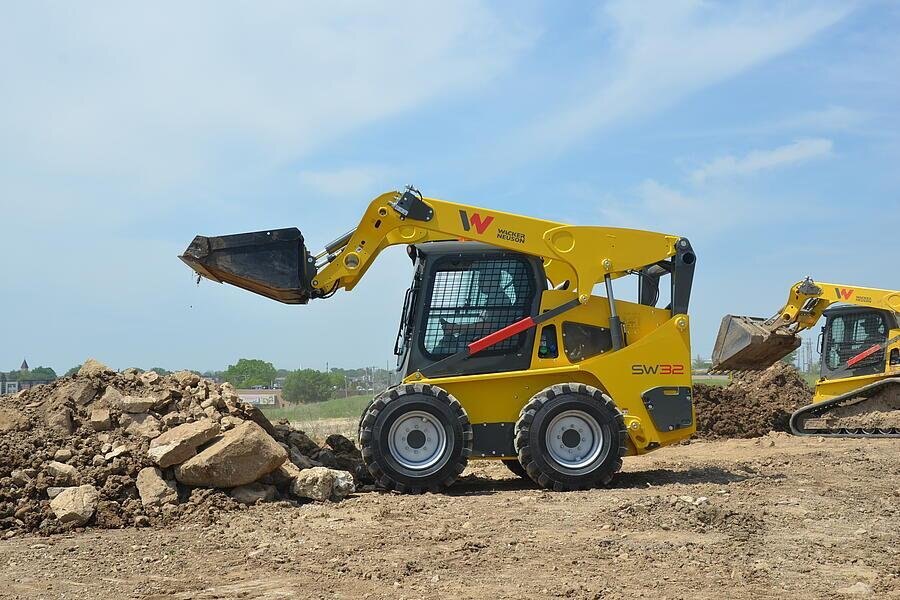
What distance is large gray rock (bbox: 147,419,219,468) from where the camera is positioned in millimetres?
8422

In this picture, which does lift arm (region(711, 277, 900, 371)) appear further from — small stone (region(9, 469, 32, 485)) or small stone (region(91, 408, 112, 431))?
small stone (region(9, 469, 32, 485))

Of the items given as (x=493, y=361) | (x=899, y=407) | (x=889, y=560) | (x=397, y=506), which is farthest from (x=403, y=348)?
(x=899, y=407)

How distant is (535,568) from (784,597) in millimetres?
1552

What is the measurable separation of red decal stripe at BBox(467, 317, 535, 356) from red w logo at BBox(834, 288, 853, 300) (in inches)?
355

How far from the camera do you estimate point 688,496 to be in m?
8.41

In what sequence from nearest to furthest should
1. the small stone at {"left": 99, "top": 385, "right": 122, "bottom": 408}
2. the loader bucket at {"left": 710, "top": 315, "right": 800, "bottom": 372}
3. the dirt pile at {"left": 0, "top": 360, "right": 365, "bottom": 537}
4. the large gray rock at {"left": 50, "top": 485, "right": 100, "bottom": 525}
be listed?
the large gray rock at {"left": 50, "top": 485, "right": 100, "bottom": 525} < the dirt pile at {"left": 0, "top": 360, "right": 365, "bottom": 537} < the small stone at {"left": 99, "top": 385, "right": 122, "bottom": 408} < the loader bucket at {"left": 710, "top": 315, "right": 800, "bottom": 372}

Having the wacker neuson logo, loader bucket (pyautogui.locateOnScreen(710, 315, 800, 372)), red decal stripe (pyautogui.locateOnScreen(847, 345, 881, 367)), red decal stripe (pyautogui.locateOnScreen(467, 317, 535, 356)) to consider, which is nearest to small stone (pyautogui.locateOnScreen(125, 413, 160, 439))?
red decal stripe (pyautogui.locateOnScreen(467, 317, 535, 356))

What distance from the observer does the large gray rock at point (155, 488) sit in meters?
8.12

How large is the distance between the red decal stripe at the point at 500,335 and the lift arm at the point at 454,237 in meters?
0.65

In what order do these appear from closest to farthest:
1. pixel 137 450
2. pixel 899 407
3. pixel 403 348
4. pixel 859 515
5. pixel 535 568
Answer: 1. pixel 535 568
2. pixel 859 515
3. pixel 137 450
4. pixel 403 348
5. pixel 899 407

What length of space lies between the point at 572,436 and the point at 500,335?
4.08ft

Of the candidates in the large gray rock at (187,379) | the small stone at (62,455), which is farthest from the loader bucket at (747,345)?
the small stone at (62,455)

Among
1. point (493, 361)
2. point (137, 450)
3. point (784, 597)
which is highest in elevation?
point (493, 361)

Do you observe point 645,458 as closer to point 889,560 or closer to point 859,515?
point 859,515
